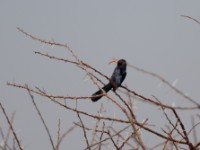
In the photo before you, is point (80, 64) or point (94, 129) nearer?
point (80, 64)

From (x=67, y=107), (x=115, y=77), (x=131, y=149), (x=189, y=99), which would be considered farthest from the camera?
(x=115, y=77)

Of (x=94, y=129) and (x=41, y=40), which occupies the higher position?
(x=41, y=40)

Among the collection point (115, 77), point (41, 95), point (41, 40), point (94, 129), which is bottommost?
point (94, 129)

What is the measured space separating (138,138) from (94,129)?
71 cm

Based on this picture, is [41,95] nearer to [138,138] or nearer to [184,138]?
[138,138]

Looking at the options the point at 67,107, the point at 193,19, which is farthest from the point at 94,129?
the point at 193,19

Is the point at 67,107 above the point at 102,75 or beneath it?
beneath

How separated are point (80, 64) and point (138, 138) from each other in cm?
69

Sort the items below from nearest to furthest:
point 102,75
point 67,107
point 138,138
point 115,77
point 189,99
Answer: point 189,99, point 138,138, point 67,107, point 102,75, point 115,77

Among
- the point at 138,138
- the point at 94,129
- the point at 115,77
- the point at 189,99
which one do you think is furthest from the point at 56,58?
the point at 115,77

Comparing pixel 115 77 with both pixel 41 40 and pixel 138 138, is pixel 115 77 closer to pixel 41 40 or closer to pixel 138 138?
pixel 41 40

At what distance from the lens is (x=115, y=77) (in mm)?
5031

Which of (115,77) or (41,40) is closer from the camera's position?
(41,40)

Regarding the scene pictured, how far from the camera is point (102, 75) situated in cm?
269
